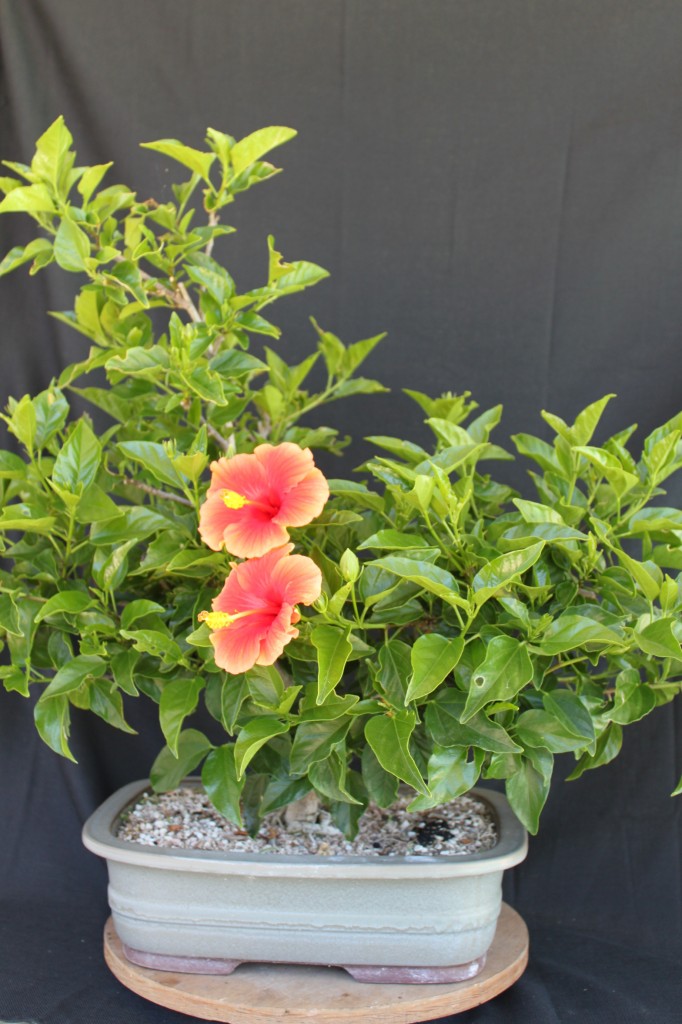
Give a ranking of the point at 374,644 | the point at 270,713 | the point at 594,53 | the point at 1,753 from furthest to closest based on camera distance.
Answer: the point at 1,753 → the point at 594,53 → the point at 374,644 → the point at 270,713

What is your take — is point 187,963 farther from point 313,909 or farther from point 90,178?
point 90,178

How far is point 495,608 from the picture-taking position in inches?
41.8

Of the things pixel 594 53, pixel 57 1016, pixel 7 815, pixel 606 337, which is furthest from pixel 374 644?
pixel 594 53

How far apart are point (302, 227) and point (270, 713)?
2.88 feet

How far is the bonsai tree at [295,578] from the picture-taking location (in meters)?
0.97

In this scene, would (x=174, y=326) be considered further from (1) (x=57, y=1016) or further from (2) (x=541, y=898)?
(2) (x=541, y=898)

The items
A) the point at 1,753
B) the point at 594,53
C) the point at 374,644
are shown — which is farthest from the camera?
the point at 1,753

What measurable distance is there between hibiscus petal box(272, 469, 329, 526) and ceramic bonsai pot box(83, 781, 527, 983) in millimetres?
406

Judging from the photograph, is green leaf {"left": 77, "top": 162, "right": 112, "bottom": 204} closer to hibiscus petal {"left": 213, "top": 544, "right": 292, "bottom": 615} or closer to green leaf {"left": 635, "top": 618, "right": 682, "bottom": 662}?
hibiscus petal {"left": 213, "top": 544, "right": 292, "bottom": 615}

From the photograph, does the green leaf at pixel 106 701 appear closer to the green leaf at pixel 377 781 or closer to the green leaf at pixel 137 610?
the green leaf at pixel 137 610

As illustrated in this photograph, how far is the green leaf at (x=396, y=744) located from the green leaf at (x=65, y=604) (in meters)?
0.33

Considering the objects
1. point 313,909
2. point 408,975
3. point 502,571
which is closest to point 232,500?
point 502,571

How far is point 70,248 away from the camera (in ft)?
3.55

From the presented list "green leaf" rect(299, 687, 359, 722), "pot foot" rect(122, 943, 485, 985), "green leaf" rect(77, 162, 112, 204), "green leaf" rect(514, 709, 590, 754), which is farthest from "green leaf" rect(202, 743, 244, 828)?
"green leaf" rect(77, 162, 112, 204)
